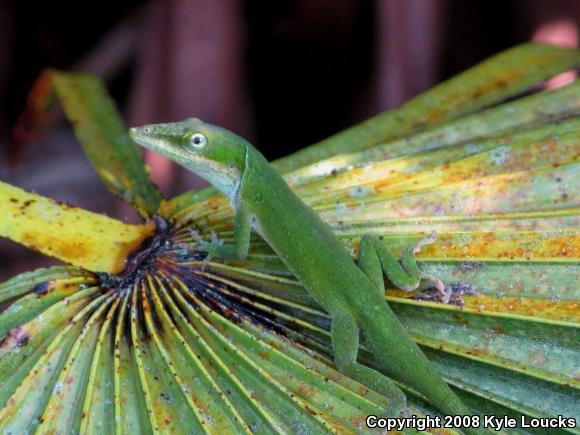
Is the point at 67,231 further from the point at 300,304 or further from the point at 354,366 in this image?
the point at 354,366

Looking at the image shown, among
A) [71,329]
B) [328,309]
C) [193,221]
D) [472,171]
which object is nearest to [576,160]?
[472,171]

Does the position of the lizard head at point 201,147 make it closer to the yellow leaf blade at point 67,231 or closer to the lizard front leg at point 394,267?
the yellow leaf blade at point 67,231

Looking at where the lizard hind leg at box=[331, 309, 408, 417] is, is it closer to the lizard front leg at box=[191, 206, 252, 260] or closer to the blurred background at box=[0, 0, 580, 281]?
the lizard front leg at box=[191, 206, 252, 260]

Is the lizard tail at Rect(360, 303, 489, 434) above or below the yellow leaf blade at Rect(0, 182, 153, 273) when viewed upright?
below

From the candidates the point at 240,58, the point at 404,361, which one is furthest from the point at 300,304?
the point at 240,58

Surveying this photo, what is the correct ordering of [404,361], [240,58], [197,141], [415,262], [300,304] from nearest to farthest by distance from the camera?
[404,361] < [415,262] < [300,304] < [197,141] < [240,58]

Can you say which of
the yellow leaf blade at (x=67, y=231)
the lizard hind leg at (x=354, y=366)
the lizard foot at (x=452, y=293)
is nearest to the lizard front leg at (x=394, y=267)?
the lizard foot at (x=452, y=293)

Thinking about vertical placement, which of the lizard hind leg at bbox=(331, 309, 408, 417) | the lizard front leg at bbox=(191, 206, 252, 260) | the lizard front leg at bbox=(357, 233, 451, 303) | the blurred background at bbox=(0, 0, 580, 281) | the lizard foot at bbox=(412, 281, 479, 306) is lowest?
the lizard hind leg at bbox=(331, 309, 408, 417)

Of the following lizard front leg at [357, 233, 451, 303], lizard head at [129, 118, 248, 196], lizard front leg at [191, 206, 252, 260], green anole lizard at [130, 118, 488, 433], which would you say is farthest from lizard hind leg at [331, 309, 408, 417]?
lizard head at [129, 118, 248, 196]

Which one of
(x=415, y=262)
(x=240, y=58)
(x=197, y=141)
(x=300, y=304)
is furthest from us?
(x=240, y=58)
